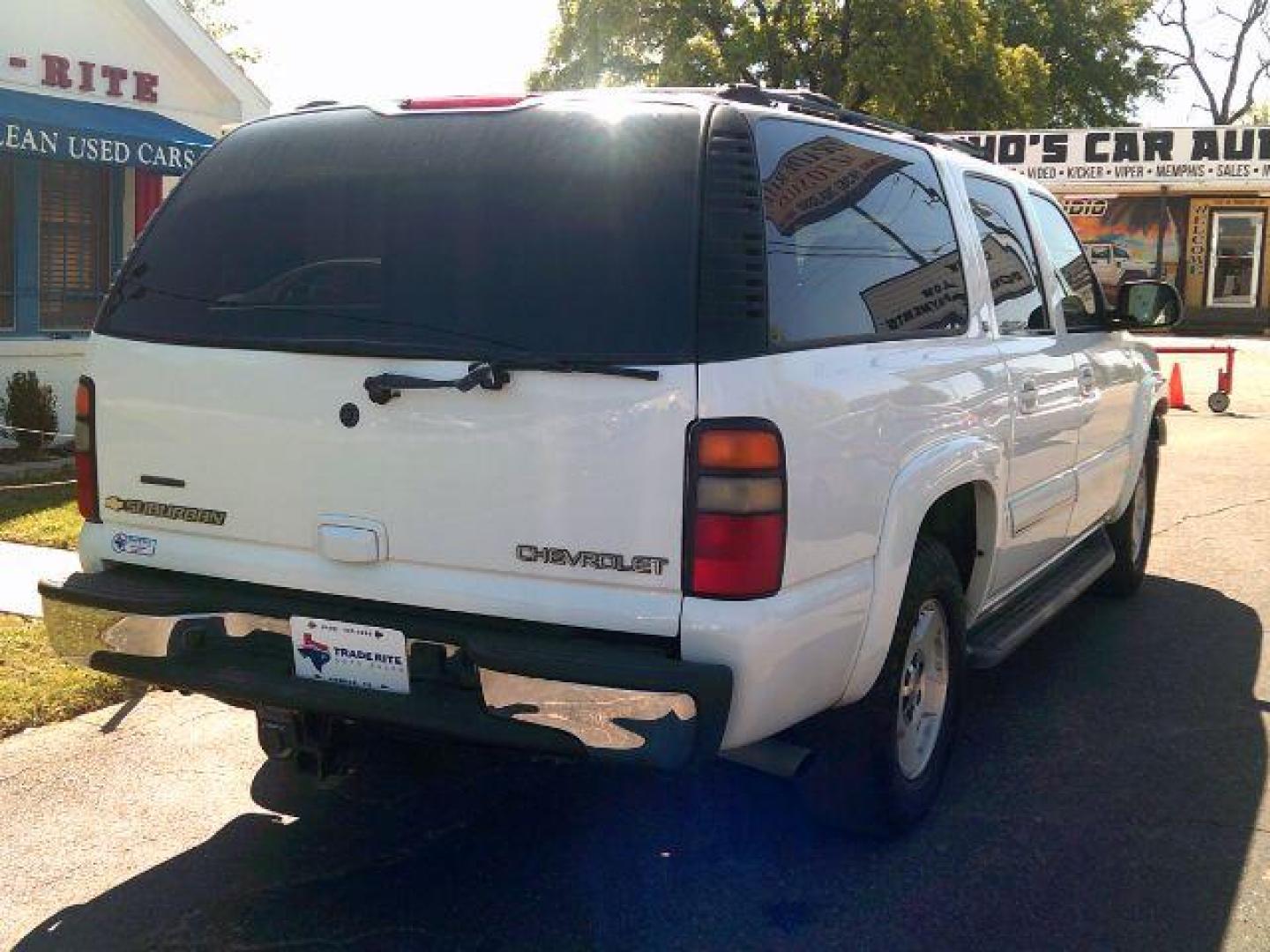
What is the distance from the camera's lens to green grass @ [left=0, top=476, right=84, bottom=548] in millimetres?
7391

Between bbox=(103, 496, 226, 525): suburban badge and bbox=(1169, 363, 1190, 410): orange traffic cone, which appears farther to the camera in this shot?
bbox=(1169, 363, 1190, 410): orange traffic cone

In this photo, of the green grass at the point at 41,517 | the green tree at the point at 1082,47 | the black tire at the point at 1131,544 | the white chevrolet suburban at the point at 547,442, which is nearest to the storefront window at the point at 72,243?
the green grass at the point at 41,517

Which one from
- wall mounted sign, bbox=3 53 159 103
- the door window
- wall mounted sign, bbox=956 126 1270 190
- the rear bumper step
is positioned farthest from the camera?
wall mounted sign, bbox=956 126 1270 190

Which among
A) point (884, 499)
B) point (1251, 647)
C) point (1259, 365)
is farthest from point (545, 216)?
point (1259, 365)

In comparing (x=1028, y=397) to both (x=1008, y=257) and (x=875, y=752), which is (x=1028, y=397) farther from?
(x=875, y=752)

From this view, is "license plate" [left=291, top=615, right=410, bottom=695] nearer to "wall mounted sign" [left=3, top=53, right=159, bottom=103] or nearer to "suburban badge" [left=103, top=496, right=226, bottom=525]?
"suburban badge" [left=103, top=496, right=226, bottom=525]

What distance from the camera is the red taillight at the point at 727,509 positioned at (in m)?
3.00

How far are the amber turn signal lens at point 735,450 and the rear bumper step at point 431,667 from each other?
45 centimetres

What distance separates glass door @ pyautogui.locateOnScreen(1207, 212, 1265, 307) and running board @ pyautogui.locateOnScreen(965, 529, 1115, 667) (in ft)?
94.4

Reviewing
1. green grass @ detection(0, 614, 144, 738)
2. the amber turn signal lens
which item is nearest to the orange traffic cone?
green grass @ detection(0, 614, 144, 738)

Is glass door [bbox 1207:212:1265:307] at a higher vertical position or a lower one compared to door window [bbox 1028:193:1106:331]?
higher

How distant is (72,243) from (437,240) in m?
10.3

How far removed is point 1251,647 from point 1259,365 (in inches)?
733

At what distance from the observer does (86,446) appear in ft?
12.2
